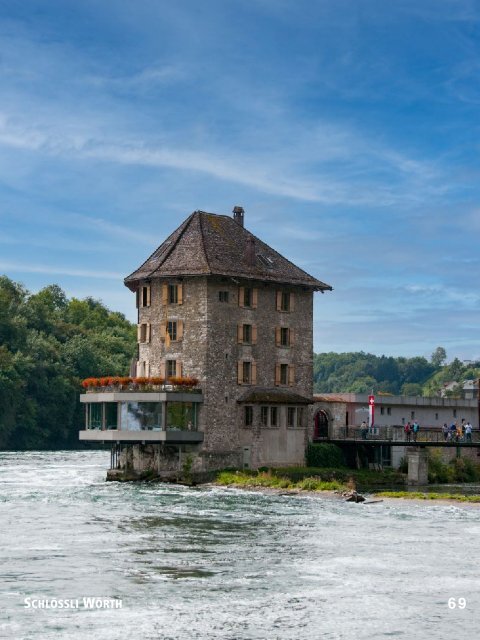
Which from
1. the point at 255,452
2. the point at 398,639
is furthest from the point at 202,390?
the point at 398,639

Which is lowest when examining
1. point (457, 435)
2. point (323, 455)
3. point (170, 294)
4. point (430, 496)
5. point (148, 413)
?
point (430, 496)

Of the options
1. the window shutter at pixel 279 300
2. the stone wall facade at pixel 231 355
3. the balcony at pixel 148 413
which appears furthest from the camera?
the window shutter at pixel 279 300

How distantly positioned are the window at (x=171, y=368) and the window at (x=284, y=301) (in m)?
8.12

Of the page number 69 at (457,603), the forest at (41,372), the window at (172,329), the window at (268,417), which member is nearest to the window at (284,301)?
the window at (268,417)

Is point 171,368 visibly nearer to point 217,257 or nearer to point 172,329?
point 172,329

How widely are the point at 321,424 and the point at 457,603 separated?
51.0m

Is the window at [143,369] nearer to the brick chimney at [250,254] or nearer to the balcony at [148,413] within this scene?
the balcony at [148,413]

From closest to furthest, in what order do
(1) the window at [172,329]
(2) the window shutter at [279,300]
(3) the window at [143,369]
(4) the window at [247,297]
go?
(1) the window at [172,329] < (4) the window at [247,297] < (3) the window at [143,369] < (2) the window shutter at [279,300]

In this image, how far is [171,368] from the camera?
76875mm

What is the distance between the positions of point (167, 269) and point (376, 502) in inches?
901

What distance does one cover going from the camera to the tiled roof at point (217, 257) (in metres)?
76.3

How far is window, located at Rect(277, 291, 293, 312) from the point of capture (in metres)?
79.6

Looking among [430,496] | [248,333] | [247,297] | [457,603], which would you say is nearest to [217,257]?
[247,297]

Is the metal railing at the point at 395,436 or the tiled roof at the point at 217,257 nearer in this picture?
the tiled roof at the point at 217,257
